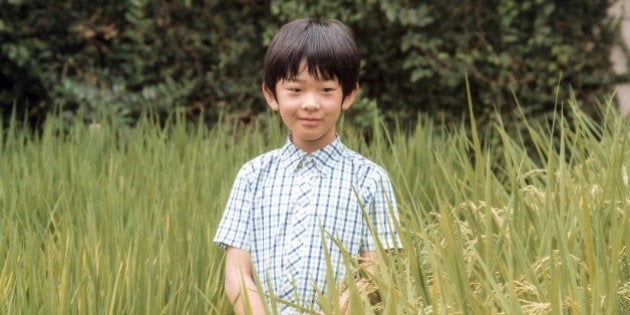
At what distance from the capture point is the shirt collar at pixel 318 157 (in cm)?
183

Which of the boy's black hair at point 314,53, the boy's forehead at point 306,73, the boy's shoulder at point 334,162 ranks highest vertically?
the boy's black hair at point 314,53

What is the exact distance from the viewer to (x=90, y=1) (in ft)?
16.2

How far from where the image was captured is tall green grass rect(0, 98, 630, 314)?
1476mm

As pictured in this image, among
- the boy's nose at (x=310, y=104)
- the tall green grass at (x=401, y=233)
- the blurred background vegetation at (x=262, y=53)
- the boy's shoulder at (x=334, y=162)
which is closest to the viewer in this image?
the tall green grass at (x=401, y=233)

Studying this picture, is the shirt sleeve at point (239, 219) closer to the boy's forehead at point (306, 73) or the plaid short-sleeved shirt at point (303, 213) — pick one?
the plaid short-sleeved shirt at point (303, 213)

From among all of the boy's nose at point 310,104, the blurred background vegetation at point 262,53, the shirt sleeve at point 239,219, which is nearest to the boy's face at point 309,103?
the boy's nose at point 310,104

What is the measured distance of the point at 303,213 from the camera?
180 cm

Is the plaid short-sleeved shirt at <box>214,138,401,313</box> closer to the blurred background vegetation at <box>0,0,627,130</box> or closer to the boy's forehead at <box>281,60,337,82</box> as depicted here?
the boy's forehead at <box>281,60,337,82</box>

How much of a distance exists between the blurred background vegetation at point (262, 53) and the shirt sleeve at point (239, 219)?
9.09 ft

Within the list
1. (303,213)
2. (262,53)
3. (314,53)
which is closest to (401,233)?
(303,213)

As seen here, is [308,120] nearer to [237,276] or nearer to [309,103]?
[309,103]

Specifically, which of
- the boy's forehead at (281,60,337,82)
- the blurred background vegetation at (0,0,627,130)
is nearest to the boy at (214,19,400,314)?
the boy's forehead at (281,60,337,82)

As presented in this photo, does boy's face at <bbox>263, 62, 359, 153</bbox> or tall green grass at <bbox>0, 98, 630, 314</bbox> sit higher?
boy's face at <bbox>263, 62, 359, 153</bbox>

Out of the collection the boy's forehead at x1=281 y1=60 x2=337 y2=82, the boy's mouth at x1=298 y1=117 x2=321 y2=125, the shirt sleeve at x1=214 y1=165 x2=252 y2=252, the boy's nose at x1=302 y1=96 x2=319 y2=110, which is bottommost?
the shirt sleeve at x1=214 y1=165 x2=252 y2=252
